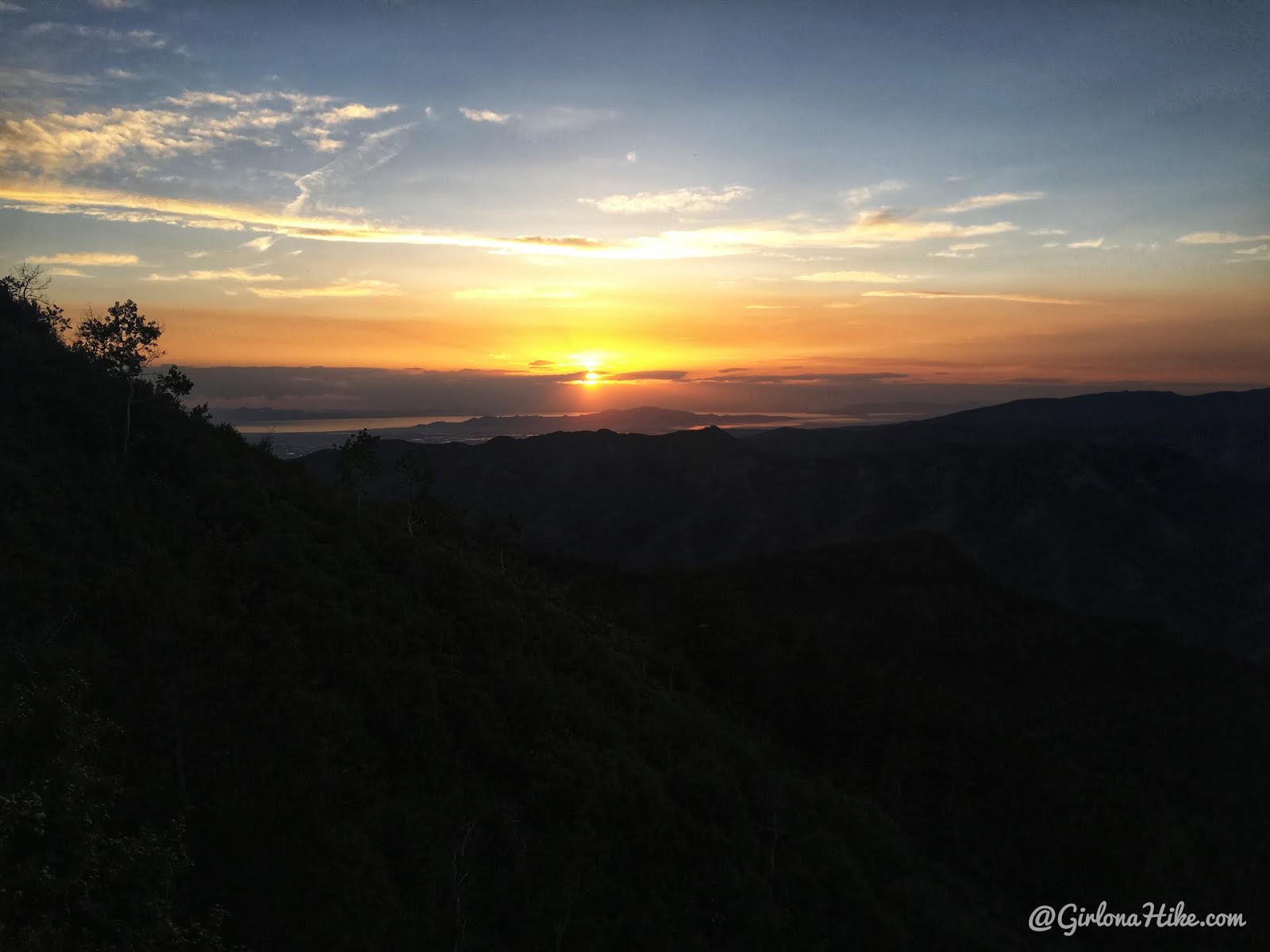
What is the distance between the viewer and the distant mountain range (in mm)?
138125

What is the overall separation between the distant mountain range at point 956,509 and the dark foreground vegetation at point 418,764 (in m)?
96.8

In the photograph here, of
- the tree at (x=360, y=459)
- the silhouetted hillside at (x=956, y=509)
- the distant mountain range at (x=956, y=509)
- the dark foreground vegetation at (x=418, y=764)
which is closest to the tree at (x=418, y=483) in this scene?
the dark foreground vegetation at (x=418, y=764)

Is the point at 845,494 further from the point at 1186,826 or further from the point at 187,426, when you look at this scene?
the point at 187,426

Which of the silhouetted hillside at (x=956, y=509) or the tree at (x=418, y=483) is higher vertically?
the tree at (x=418, y=483)

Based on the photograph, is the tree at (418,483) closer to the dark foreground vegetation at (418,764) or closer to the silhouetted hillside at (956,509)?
the dark foreground vegetation at (418,764)

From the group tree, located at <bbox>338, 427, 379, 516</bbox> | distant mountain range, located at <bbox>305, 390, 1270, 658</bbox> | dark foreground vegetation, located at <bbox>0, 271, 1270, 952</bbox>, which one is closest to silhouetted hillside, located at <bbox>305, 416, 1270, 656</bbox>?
distant mountain range, located at <bbox>305, 390, 1270, 658</bbox>

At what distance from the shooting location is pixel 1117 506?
15738 cm

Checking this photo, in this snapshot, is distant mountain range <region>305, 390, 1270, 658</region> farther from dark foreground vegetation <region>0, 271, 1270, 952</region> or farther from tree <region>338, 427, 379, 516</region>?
dark foreground vegetation <region>0, 271, 1270, 952</region>

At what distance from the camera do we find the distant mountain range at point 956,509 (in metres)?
138

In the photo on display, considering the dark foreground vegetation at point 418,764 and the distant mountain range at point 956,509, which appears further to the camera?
the distant mountain range at point 956,509

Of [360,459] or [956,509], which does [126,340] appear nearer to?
[360,459]

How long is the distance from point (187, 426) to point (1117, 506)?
592 feet

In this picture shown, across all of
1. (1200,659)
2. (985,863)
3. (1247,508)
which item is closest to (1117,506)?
(1247,508)

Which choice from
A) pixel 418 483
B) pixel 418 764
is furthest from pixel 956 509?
pixel 418 764
